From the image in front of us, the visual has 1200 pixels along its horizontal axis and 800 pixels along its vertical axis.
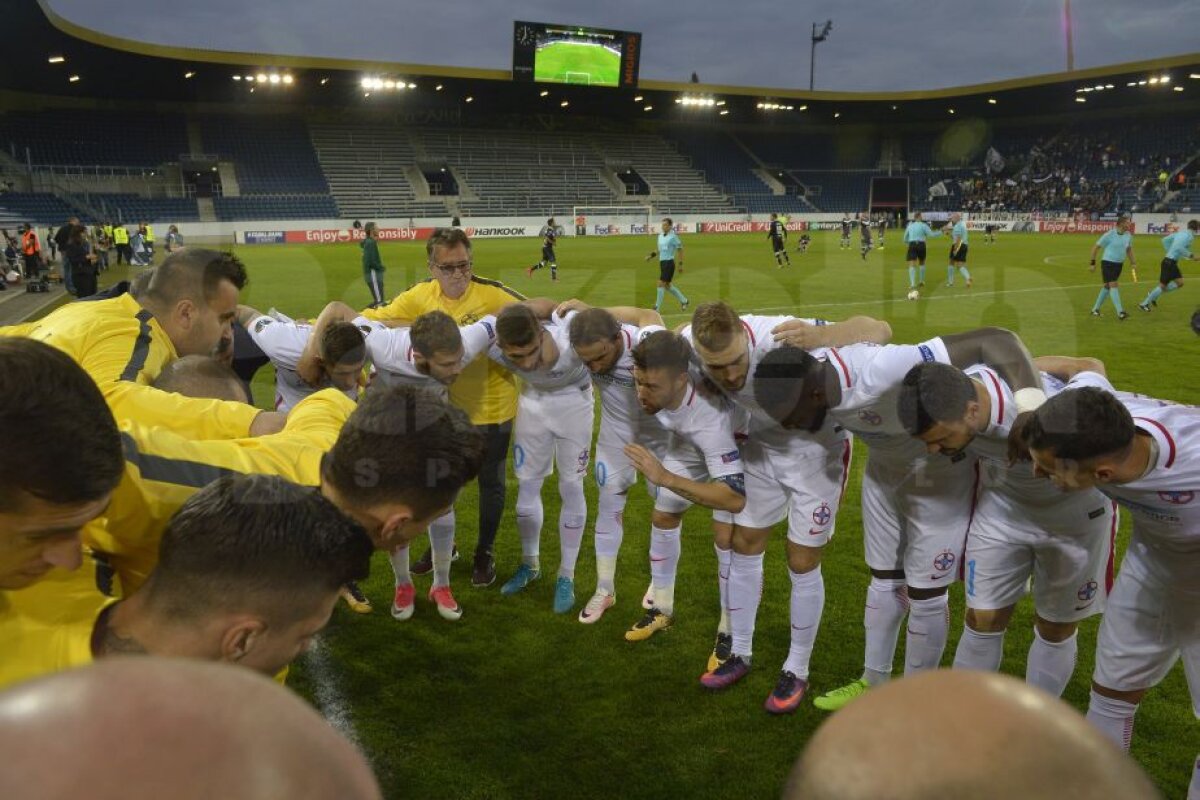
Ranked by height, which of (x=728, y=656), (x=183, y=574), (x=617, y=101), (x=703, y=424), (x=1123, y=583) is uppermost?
(x=617, y=101)

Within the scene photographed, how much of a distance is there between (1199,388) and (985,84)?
1944 inches

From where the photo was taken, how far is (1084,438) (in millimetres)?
2838

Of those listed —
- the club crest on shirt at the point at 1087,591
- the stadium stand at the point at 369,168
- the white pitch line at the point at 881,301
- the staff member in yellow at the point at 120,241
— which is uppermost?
the stadium stand at the point at 369,168

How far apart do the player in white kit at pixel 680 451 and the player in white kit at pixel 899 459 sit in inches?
15.2

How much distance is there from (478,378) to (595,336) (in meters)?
1.53

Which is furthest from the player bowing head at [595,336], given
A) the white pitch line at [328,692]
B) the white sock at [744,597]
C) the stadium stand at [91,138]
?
the stadium stand at [91,138]

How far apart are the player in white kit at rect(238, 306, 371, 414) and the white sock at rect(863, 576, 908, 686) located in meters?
3.33

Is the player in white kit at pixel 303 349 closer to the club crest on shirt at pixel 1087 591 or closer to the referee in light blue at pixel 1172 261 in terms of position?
the club crest on shirt at pixel 1087 591

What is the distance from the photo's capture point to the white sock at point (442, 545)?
5543mm

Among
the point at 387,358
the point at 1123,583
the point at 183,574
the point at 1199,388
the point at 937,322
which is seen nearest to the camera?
the point at 183,574

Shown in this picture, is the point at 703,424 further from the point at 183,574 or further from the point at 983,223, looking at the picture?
the point at 983,223

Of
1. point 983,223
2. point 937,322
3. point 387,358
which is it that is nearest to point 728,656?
point 387,358

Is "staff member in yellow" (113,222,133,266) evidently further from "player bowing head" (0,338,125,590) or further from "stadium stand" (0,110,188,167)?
"player bowing head" (0,338,125,590)

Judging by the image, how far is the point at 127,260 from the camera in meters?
30.8
